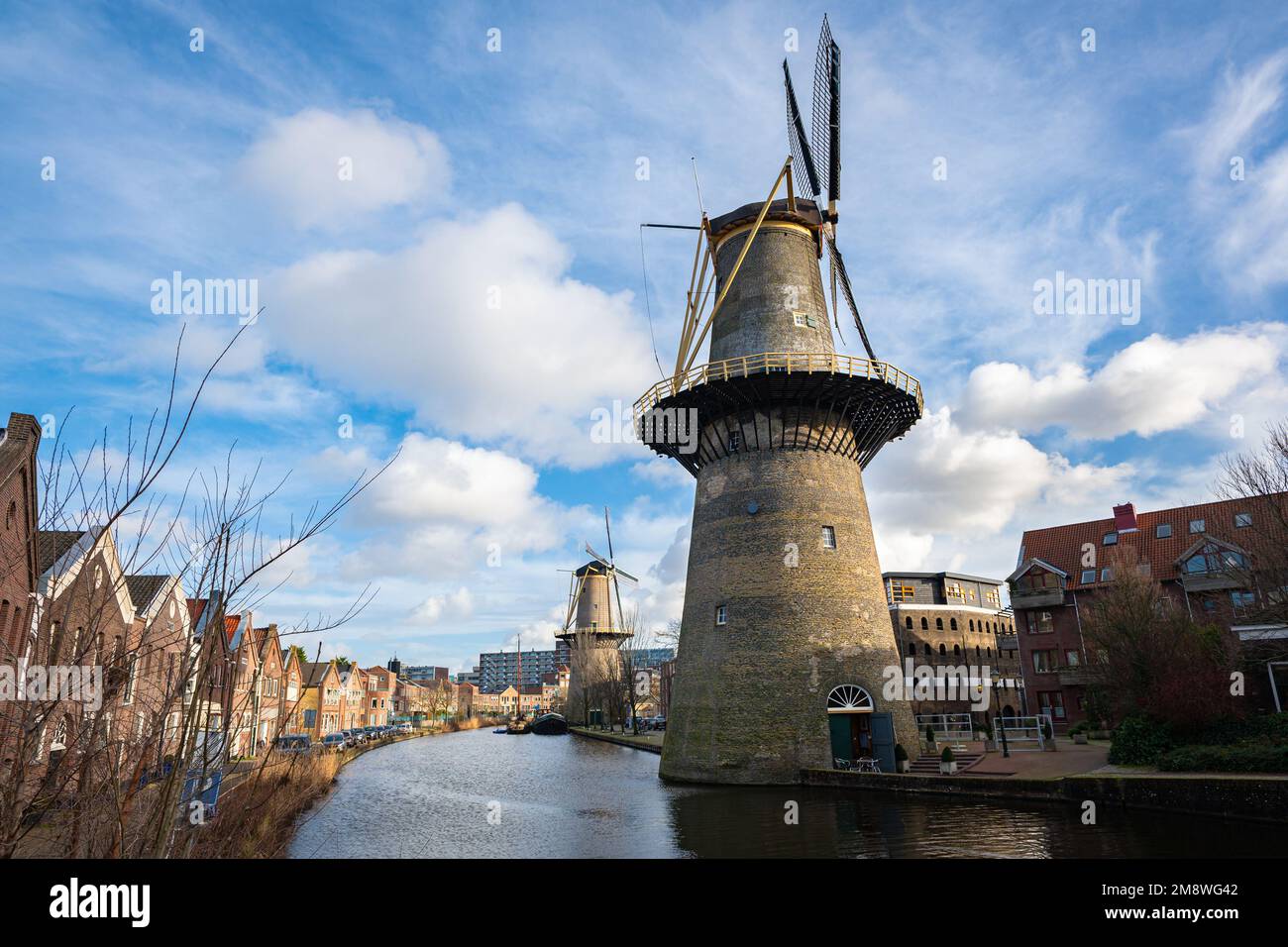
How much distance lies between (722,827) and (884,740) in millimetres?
8355

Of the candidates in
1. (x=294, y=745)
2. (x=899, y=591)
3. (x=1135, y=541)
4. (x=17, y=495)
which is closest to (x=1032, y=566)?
(x=1135, y=541)

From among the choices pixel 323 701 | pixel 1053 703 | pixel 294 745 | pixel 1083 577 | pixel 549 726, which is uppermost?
pixel 1083 577

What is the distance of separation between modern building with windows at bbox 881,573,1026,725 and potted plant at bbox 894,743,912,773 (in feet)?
91.1

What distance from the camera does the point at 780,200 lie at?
2930 centimetres

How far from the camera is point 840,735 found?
2303 centimetres

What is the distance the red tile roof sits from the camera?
118ft

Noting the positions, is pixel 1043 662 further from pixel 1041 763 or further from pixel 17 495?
pixel 17 495

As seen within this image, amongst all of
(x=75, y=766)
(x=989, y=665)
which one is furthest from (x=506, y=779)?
(x=989, y=665)

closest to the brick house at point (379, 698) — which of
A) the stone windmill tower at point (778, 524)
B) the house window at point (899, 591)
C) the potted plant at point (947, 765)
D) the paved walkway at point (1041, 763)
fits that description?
the house window at point (899, 591)

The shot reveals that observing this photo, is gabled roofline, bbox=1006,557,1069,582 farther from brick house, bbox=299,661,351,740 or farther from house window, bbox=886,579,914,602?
brick house, bbox=299,661,351,740

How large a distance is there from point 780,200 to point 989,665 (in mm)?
41977

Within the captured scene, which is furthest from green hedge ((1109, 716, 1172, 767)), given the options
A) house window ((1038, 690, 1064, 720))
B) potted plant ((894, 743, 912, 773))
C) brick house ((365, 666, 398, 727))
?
brick house ((365, 666, 398, 727))

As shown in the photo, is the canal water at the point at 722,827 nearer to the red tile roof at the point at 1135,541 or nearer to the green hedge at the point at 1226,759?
the green hedge at the point at 1226,759
